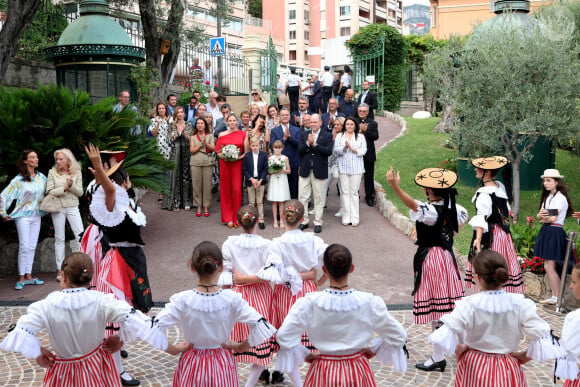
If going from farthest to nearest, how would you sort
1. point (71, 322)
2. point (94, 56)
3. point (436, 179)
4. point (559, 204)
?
point (94, 56), point (559, 204), point (436, 179), point (71, 322)

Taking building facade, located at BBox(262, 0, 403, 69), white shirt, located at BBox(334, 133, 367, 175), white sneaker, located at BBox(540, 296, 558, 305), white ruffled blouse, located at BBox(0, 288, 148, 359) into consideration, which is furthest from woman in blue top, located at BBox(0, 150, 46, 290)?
building facade, located at BBox(262, 0, 403, 69)

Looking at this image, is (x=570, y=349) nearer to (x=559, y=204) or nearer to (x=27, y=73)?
(x=559, y=204)

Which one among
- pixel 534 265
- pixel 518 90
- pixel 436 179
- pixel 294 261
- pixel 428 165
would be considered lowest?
pixel 534 265

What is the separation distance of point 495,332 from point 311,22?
6813 centimetres

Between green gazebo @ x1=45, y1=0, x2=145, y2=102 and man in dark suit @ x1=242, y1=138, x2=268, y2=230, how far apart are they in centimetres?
398

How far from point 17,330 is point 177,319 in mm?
931

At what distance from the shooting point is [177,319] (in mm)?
3809

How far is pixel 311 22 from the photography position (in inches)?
2709

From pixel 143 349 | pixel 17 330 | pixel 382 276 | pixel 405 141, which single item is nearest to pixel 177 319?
pixel 17 330

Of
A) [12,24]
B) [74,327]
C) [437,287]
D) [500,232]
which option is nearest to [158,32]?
[12,24]

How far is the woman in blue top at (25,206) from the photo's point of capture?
8852mm

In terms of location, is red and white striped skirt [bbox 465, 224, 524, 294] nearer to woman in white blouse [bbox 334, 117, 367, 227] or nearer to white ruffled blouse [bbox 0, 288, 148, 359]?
white ruffled blouse [bbox 0, 288, 148, 359]

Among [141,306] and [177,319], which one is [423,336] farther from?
[177,319]

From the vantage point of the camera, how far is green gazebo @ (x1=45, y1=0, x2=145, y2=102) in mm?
13266
